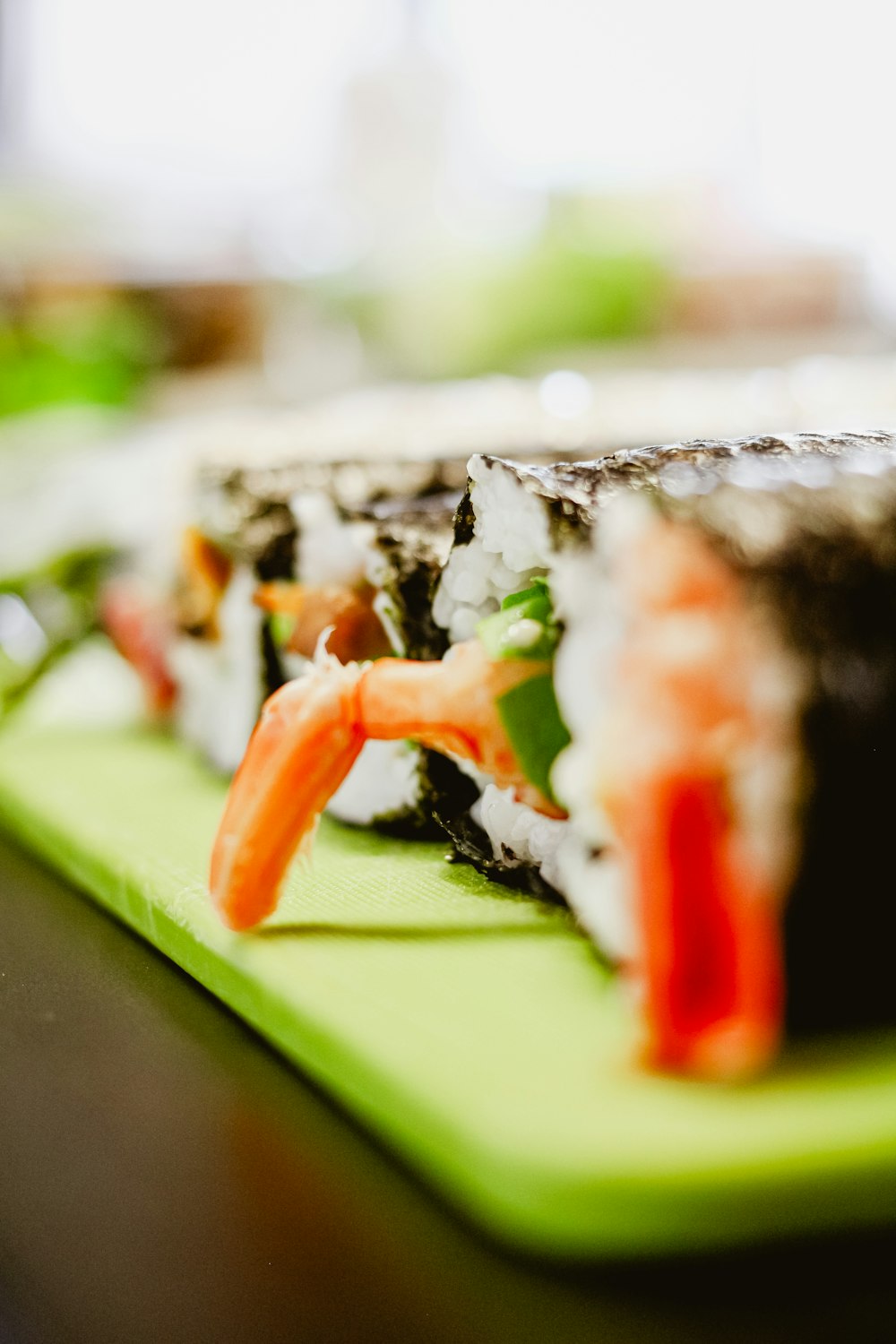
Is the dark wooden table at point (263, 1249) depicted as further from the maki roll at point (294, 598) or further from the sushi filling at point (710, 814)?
the maki roll at point (294, 598)

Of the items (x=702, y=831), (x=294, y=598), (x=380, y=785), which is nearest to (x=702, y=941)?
(x=702, y=831)

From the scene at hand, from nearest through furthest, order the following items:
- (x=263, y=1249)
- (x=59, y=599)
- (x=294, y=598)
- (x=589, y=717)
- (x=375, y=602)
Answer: (x=263, y=1249) → (x=589, y=717) → (x=375, y=602) → (x=294, y=598) → (x=59, y=599)

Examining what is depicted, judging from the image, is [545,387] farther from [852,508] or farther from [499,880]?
[852,508]

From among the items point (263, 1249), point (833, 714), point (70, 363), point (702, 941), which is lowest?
point (263, 1249)

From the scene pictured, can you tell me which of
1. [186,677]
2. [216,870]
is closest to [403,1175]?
[216,870]

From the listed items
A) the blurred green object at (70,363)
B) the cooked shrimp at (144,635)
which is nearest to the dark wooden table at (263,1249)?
the cooked shrimp at (144,635)

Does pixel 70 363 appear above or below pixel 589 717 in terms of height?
above

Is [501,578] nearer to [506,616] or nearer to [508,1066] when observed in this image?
[506,616]

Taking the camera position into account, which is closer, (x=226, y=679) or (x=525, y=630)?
(x=525, y=630)

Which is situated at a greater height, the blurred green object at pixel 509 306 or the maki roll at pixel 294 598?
the blurred green object at pixel 509 306
